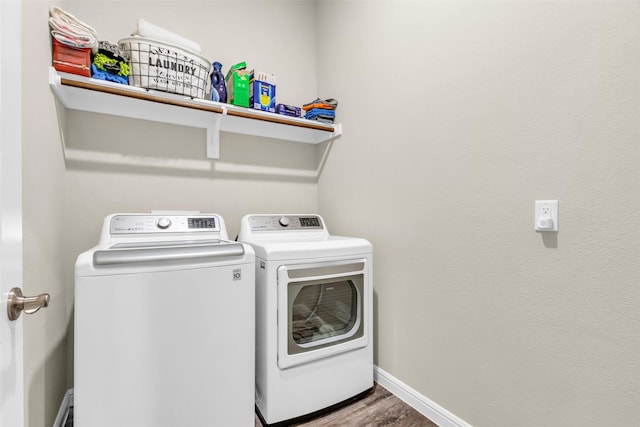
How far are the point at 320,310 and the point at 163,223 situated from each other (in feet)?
3.20

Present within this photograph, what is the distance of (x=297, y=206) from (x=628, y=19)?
198 centimetres

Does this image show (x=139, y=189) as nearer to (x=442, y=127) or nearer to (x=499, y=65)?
(x=442, y=127)

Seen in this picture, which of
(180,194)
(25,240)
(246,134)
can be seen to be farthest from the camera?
(246,134)

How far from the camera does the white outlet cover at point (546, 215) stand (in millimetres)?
1101

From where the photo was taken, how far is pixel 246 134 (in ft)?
7.32

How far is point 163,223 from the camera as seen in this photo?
163 centimetres

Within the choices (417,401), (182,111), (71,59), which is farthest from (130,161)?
(417,401)

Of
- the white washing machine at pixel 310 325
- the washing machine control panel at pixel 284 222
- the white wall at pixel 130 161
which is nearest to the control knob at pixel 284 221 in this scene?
the washing machine control panel at pixel 284 222

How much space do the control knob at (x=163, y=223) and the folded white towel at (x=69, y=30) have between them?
90 cm

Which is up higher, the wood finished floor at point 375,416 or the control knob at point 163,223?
the control knob at point 163,223

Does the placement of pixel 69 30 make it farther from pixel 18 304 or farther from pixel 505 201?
pixel 505 201

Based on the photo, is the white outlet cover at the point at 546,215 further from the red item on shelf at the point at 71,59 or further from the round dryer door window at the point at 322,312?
the red item on shelf at the point at 71,59

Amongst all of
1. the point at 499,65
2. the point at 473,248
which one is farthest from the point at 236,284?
the point at 499,65

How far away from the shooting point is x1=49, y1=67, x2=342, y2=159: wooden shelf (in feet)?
4.94
